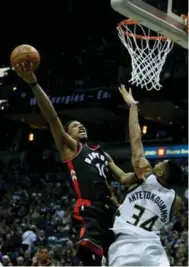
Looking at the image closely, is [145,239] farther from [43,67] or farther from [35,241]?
[43,67]

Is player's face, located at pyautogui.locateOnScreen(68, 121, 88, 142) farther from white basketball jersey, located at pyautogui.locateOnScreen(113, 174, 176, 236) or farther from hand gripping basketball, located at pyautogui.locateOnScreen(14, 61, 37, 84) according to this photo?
white basketball jersey, located at pyautogui.locateOnScreen(113, 174, 176, 236)

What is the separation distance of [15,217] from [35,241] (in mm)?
3196

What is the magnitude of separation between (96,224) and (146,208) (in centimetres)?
35

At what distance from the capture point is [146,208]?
11.9 feet

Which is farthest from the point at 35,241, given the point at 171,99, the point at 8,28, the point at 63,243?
the point at 8,28

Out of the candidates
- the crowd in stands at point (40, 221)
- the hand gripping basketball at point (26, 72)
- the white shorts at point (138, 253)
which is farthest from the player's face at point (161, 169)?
the crowd in stands at point (40, 221)

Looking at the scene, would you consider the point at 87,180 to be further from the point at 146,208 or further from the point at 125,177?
the point at 146,208

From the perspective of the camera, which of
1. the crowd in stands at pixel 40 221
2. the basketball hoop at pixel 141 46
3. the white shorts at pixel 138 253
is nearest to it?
the white shorts at pixel 138 253

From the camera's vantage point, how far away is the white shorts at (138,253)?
11.6 feet

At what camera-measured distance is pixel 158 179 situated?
3639 mm

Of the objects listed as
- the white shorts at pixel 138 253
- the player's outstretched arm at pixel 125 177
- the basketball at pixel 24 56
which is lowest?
the white shorts at pixel 138 253

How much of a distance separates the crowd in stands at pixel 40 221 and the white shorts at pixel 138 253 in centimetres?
419

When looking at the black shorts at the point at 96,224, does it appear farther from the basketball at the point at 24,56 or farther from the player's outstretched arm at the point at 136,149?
the basketball at the point at 24,56

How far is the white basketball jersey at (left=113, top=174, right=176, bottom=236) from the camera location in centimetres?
363
